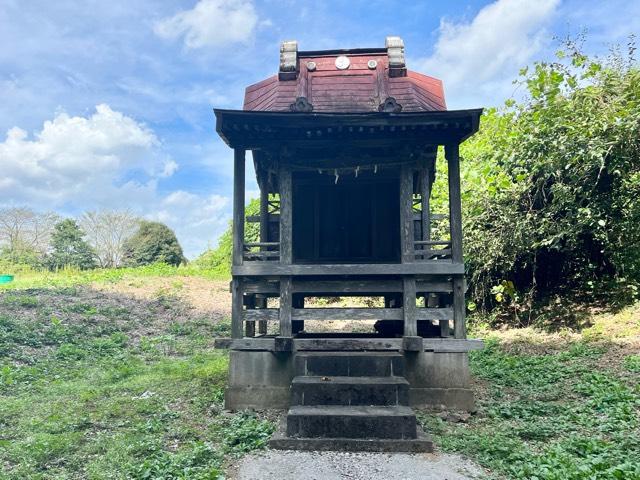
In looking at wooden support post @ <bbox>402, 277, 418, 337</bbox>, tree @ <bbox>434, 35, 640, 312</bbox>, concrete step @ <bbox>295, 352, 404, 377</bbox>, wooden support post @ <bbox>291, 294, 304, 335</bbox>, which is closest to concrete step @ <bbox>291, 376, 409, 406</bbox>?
concrete step @ <bbox>295, 352, 404, 377</bbox>

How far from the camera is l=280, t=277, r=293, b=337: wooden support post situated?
22.4 ft

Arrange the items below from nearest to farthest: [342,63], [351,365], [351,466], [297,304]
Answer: [351,466]
[351,365]
[342,63]
[297,304]

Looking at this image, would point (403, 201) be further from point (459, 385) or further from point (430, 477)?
point (430, 477)

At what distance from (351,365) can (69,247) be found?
99.9 ft

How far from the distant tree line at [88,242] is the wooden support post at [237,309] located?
24.7 meters

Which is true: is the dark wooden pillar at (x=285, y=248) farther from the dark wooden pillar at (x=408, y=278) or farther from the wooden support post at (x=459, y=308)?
the wooden support post at (x=459, y=308)

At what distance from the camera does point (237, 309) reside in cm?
693

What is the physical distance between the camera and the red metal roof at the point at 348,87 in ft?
24.4

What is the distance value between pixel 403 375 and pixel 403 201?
2610 mm

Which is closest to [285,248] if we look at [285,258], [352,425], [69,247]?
[285,258]

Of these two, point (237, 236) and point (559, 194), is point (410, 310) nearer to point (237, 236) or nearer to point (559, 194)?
point (237, 236)

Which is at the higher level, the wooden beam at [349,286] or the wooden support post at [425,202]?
the wooden support post at [425,202]

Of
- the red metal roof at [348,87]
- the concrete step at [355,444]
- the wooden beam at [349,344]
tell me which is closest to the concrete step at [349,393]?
the concrete step at [355,444]

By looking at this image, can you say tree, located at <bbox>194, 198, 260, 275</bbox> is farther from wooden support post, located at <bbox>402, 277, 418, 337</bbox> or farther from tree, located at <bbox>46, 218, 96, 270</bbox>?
wooden support post, located at <bbox>402, 277, 418, 337</bbox>
